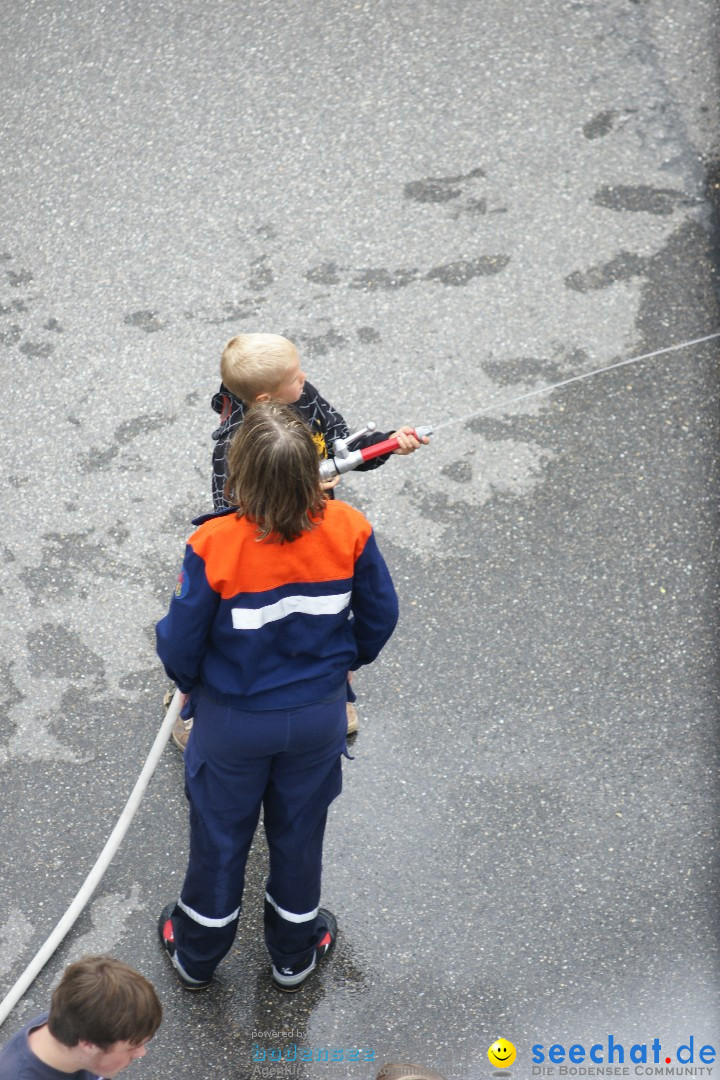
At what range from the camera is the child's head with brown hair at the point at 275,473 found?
226cm

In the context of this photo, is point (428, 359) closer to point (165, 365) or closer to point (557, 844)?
point (165, 365)

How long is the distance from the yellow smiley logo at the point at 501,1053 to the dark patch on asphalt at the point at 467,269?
3053 millimetres

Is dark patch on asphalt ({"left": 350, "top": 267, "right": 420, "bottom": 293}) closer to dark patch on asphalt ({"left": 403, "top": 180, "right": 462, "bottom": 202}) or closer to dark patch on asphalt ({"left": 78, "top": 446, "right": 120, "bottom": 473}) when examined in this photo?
dark patch on asphalt ({"left": 403, "top": 180, "right": 462, "bottom": 202})

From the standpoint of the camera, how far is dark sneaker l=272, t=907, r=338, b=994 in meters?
3.08

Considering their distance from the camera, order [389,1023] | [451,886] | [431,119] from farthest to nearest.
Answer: [431,119], [451,886], [389,1023]

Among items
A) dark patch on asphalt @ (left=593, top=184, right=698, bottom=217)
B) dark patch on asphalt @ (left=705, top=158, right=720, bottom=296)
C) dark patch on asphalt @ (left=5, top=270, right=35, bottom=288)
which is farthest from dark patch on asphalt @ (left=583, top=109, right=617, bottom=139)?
dark patch on asphalt @ (left=5, top=270, right=35, bottom=288)

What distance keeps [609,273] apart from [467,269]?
606mm

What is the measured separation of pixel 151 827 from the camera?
3451 mm

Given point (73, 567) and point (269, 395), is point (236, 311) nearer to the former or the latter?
point (73, 567)

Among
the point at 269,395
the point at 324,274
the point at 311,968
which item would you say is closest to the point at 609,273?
the point at 324,274

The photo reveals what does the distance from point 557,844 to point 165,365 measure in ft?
8.16

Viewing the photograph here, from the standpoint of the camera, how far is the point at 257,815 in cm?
279

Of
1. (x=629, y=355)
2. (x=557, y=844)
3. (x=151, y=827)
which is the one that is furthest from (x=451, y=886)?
(x=629, y=355)

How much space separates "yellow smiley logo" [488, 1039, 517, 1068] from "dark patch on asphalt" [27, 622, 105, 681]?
1.71 meters
